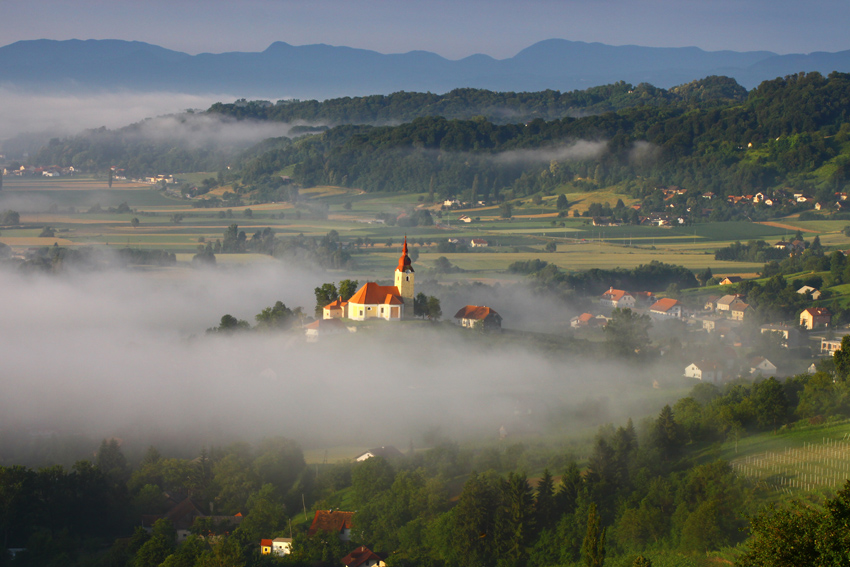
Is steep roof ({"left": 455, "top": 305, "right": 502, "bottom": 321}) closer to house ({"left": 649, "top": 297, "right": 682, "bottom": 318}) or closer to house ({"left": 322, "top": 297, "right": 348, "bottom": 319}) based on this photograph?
house ({"left": 322, "top": 297, "right": 348, "bottom": 319})

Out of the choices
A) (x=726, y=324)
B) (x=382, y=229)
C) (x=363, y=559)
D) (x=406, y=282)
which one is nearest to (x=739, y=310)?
(x=726, y=324)

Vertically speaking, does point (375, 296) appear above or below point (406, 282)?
below

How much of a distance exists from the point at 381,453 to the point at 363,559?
8316 millimetres

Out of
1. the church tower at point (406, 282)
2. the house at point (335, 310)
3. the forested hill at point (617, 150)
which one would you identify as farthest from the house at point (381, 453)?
the forested hill at point (617, 150)

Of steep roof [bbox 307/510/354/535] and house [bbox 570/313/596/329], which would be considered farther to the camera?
house [bbox 570/313/596/329]

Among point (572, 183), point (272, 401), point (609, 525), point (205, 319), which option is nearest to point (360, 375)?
point (272, 401)

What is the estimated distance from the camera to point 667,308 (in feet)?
246

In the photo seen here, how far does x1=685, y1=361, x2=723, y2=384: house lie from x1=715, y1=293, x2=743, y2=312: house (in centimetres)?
2039

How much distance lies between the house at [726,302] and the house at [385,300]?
112ft

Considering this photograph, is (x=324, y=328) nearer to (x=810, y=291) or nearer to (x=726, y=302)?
(x=726, y=302)

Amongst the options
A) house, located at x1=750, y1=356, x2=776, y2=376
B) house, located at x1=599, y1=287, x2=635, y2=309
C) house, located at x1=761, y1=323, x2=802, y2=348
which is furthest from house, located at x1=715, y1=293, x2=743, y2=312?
house, located at x1=750, y1=356, x2=776, y2=376

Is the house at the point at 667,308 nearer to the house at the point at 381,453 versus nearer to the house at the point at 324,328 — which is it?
the house at the point at 324,328

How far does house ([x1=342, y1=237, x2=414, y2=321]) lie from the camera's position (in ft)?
167

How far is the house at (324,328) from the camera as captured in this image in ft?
166
